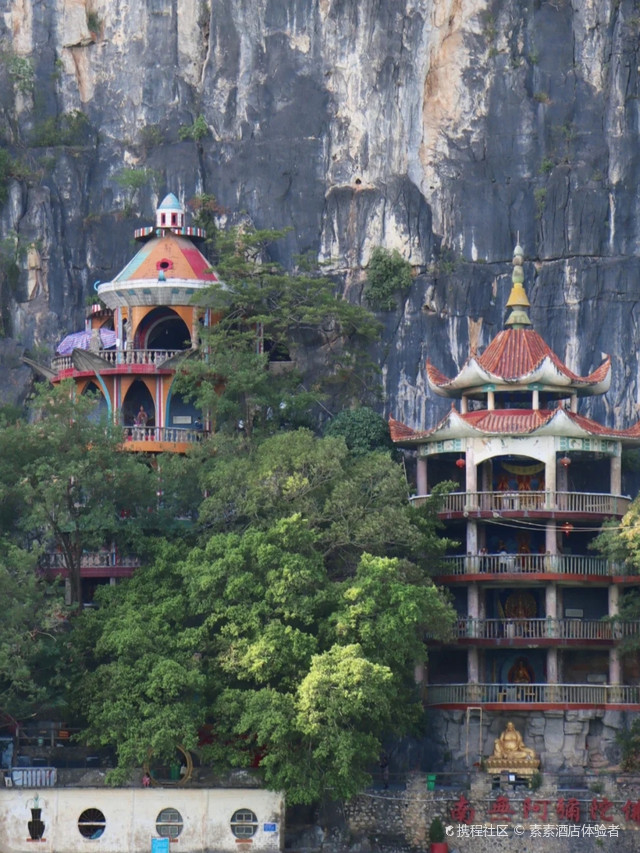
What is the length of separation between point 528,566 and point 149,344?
12.3 metres

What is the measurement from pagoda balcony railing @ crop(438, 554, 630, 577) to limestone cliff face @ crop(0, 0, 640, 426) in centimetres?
509

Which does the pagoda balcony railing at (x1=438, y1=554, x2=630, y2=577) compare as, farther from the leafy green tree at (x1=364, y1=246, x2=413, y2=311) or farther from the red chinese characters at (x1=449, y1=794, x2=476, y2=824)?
the leafy green tree at (x1=364, y1=246, x2=413, y2=311)

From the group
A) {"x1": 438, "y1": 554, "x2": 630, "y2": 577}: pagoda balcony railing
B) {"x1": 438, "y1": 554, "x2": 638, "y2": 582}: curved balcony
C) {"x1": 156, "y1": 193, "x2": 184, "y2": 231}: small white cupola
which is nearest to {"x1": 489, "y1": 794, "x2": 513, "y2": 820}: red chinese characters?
{"x1": 438, "y1": 554, "x2": 638, "y2": 582}: curved balcony

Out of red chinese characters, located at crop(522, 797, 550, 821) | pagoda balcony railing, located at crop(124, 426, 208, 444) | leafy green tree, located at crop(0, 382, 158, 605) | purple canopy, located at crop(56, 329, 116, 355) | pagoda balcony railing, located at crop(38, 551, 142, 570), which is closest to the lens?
red chinese characters, located at crop(522, 797, 550, 821)

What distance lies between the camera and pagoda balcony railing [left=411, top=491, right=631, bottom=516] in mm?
55062

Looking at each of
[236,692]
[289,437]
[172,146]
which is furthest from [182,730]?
[172,146]

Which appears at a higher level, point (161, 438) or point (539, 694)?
point (161, 438)

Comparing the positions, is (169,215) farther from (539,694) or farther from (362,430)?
(539,694)

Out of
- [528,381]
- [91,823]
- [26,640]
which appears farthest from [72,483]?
[528,381]

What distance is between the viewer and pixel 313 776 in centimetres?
4922

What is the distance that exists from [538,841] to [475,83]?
19.5 meters

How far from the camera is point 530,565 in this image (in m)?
54.7

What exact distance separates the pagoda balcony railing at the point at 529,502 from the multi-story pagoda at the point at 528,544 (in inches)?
1.4

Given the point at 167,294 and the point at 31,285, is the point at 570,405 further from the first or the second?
the point at 31,285
